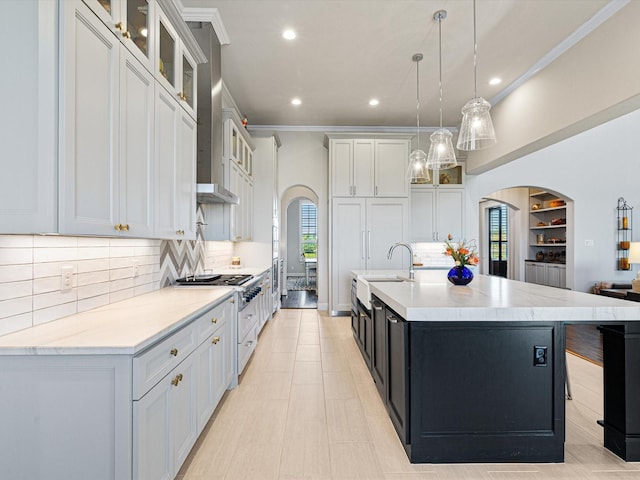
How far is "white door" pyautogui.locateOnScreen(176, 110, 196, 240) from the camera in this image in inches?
99.8

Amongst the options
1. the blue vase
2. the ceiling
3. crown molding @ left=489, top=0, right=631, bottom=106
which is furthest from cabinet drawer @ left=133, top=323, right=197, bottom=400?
crown molding @ left=489, top=0, right=631, bottom=106

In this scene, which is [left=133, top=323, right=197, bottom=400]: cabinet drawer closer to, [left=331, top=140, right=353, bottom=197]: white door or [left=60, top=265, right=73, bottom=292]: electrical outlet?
[left=60, top=265, right=73, bottom=292]: electrical outlet

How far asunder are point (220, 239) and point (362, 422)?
2402 millimetres

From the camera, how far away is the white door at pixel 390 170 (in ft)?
19.6

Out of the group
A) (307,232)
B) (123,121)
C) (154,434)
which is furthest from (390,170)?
(307,232)

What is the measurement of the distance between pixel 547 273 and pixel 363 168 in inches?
209

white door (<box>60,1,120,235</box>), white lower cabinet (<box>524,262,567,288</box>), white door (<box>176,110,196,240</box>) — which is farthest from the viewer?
white lower cabinet (<box>524,262,567,288</box>)

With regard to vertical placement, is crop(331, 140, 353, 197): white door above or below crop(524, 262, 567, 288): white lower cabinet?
above

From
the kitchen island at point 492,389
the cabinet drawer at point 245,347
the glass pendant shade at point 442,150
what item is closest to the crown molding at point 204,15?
the glass pendant shade at point 442,150

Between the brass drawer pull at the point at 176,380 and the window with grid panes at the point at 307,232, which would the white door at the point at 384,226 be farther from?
the window with grid panes at the point at 307,232

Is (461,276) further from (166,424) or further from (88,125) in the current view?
(88,125)

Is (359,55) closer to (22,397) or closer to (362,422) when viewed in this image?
(362,422)

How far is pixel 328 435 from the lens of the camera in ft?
7.76

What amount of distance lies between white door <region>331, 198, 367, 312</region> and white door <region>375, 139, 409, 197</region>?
0.43m
